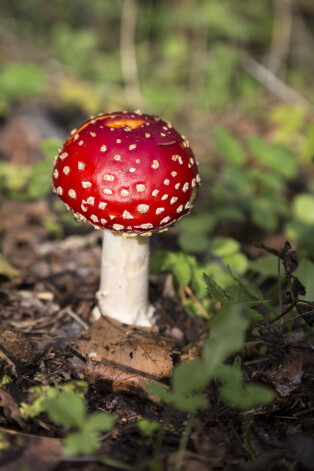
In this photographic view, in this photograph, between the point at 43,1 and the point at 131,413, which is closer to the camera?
the point at 131,413

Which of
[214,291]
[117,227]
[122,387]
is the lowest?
[122,387]

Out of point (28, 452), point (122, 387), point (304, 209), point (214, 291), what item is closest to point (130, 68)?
point (304, 209)

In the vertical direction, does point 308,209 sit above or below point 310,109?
below

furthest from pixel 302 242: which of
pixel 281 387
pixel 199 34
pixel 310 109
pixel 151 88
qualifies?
pixel 199 34

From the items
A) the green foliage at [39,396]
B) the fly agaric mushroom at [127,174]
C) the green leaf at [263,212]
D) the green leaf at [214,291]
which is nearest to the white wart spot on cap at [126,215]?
the fly agaric mushroom at [127,174]

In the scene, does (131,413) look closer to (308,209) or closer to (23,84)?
(308,209)

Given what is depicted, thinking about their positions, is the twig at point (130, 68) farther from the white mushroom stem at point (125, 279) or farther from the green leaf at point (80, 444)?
the green leaf at point (80, 444)

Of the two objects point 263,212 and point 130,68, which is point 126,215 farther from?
point 130,68

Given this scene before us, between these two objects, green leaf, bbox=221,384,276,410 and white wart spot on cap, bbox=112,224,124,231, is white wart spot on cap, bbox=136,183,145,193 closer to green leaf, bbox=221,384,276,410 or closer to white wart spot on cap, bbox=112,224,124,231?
white wart spot on cap, bbox=112,224,124,231
